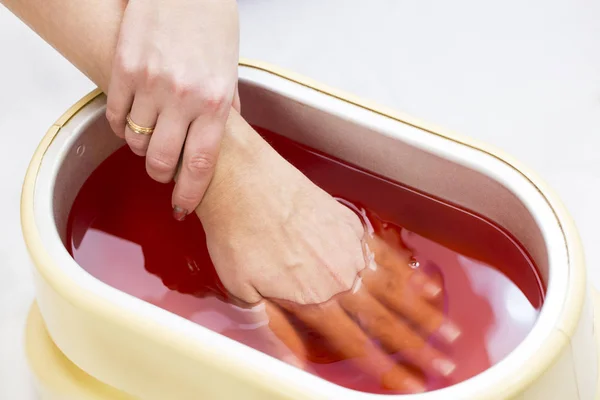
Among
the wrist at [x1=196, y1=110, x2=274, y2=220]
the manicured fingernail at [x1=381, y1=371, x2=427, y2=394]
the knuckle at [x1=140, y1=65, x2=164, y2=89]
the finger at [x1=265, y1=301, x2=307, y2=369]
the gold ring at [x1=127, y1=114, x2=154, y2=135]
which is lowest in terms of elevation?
the finger at [x1=265, y1=301, x2=307, y2=369]

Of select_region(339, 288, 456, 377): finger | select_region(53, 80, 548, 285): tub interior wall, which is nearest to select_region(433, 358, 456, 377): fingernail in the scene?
select_region(339, 288, 456, 377): finger

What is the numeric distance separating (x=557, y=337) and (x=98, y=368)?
0.50 meters

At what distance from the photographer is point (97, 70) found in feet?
2.96

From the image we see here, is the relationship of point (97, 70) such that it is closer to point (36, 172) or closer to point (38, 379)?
point (36, 172)

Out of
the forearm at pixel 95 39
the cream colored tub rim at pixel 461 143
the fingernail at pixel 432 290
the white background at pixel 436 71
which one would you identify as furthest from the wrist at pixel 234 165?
the white background at pixel 436 71

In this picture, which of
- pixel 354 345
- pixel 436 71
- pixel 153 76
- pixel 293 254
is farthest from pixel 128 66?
pixel 436 71

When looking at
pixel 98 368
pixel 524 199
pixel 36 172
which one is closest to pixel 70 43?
pixel 36 172

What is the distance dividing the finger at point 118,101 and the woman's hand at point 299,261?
0.42ft

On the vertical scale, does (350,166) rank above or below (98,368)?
above

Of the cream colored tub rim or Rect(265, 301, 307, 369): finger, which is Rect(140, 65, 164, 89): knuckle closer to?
the cream colored tub rim

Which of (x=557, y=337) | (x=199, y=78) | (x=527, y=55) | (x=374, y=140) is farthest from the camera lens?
(x=527, y=55)

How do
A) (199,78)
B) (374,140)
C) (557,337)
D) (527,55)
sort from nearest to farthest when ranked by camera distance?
1. (557,337)
2. (199,78)
3. (374,140)
4. (527,55)

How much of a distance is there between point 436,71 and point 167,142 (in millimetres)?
716

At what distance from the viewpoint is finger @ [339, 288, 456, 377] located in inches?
34.4
